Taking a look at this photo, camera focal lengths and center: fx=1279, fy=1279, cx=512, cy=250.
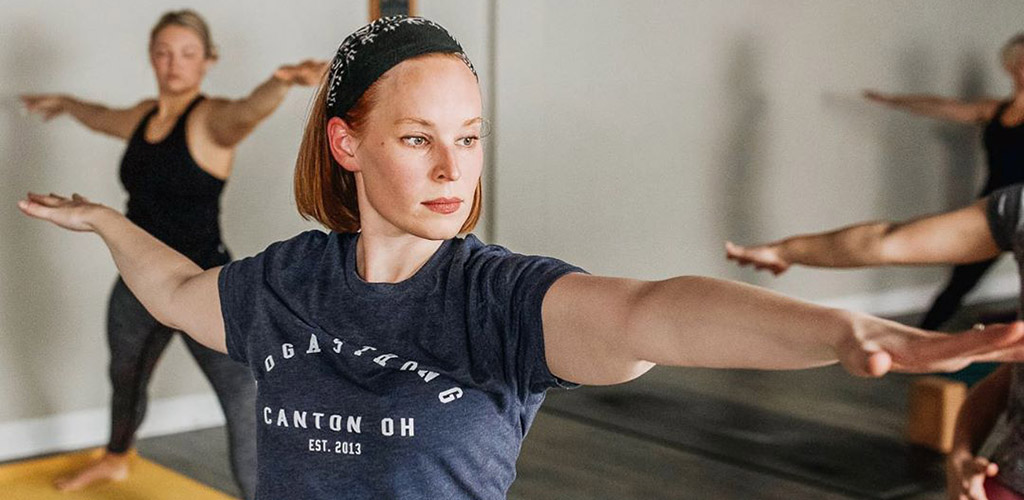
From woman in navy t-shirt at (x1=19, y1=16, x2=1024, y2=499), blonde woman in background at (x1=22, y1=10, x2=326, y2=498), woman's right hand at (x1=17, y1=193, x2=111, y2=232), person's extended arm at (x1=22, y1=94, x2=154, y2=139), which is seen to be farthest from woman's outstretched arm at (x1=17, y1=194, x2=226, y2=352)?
person's extended arm at (x1=22, y1=94, x2=154, y2=139)

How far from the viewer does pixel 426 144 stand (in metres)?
1.23

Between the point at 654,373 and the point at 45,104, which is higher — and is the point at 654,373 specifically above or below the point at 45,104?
below

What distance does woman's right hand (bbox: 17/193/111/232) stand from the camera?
68.9 inches

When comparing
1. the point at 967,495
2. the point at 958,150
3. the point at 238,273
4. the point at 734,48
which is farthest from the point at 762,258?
the point at 958,150

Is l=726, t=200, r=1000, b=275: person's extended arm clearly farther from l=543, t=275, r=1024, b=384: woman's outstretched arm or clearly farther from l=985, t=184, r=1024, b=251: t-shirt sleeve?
l=543, t=275, r=1024, b=384: woman's outstretched arm

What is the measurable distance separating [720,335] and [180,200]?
109 inches

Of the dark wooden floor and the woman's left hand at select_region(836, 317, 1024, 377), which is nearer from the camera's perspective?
the woman's left hand at select_region(836, 317, 1024, 377)

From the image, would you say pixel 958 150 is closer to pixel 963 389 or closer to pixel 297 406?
pixel 963 389

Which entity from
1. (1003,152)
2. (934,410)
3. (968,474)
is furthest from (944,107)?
(968,474)

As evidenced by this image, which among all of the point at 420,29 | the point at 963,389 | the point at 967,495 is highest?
the point at 420,29

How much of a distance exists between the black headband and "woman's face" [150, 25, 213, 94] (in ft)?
8.26

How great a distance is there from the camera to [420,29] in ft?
4.04

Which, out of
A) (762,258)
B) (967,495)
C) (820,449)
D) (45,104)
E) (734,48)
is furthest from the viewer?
(734,48)

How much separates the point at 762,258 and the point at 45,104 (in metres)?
2.71
